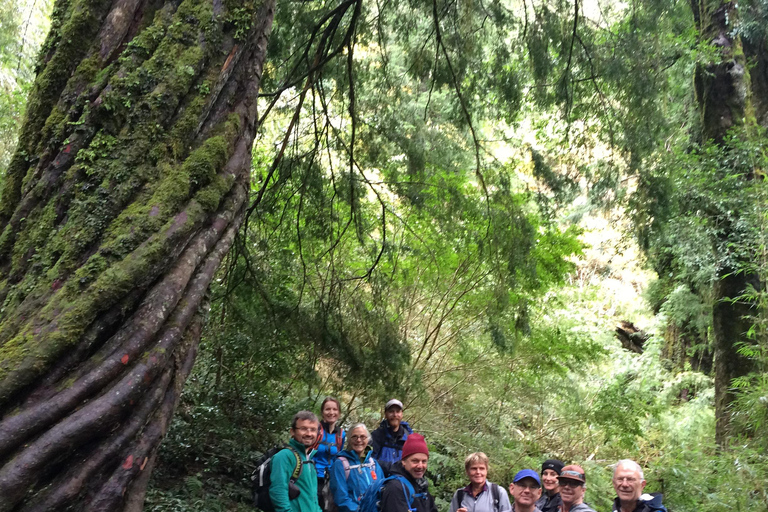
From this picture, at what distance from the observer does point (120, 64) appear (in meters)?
2.43

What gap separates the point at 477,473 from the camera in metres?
3.69

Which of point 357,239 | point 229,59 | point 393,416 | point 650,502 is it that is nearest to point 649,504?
point 650,502

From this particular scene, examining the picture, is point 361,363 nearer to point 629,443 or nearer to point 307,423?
point 307,423

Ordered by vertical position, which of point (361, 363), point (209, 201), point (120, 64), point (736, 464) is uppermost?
point (120, 64)

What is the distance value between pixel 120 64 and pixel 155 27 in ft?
0.77

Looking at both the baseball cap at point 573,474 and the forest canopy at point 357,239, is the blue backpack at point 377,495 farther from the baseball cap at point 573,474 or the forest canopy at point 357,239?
the forest canopy at point 357,239

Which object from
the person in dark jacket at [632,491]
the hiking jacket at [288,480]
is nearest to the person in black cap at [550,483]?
the person in dark jacket at [632,491]

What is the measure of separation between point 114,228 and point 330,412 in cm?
248

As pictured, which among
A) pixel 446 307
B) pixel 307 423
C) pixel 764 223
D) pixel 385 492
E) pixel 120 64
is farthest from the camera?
pixel 446 307

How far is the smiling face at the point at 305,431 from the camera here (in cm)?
351

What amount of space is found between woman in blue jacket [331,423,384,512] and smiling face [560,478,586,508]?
120cm

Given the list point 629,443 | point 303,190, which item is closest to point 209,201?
point 303,190

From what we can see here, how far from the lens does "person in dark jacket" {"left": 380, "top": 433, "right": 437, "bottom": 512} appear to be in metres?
3.29

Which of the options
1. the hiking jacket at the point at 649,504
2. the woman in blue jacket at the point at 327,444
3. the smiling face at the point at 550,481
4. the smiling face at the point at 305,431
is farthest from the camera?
the smiling face at the point at 550,481
